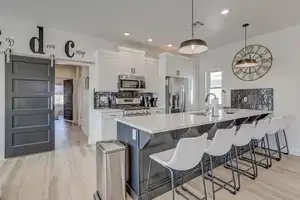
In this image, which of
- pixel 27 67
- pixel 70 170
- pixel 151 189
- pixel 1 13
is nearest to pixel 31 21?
pixel 1 13

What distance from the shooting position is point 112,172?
210cm

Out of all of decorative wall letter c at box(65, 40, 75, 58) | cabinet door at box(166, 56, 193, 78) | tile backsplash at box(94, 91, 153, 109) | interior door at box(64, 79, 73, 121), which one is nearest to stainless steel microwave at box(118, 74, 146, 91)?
tile backsplash at box(94, 91, 153, 109)

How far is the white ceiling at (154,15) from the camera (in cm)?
307

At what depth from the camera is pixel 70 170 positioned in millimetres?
3199

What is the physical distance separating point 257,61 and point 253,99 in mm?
983

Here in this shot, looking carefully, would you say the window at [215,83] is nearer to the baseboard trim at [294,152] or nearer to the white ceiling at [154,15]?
the white ceiling at [154,15]

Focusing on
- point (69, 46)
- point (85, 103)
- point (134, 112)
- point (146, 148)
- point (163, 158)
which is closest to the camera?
point (163, 158)

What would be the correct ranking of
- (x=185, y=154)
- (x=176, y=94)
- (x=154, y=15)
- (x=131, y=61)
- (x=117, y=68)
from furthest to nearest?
1. (x=176, y=94)
2. (x=131, y=61)
3. (x=117, y=68)
4. (x=154, y=15)
5. (x=185, y=154)

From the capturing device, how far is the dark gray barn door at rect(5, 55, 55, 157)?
3809mm

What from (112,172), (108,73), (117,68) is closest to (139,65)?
(117,68)

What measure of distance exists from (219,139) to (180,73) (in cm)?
399

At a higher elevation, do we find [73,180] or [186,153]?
[186,153]

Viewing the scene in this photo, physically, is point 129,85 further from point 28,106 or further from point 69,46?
point 28,106

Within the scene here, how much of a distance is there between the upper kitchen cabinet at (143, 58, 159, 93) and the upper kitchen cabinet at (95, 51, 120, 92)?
951mm
